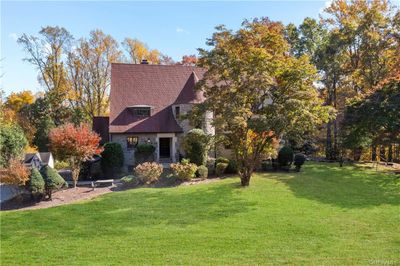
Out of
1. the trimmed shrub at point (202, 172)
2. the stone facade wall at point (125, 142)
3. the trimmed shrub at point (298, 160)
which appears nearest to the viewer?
the trimmed shrub at point (202, 172)

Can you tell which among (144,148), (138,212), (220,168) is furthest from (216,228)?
(144,148)

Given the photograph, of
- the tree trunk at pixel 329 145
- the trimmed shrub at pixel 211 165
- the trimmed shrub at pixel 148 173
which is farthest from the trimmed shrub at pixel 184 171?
the tree trunk at pixel 329 145

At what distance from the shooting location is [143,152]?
23.2 metres

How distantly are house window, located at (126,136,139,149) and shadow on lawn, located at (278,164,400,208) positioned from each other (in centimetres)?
1074

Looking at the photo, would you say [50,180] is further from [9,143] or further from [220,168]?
[220,168]

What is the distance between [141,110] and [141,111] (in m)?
0.08

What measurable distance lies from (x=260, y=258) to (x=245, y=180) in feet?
28.2

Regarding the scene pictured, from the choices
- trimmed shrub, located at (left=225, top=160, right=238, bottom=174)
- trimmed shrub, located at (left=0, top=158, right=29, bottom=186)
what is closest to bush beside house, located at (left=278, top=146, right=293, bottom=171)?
trimmed shrub, located at (left=225, top=160, right=238, bottom=174)

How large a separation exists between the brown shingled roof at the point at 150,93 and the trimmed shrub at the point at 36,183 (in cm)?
790

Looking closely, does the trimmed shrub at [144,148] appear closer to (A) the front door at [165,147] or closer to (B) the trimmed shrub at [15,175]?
(A) the front door at [165,147]

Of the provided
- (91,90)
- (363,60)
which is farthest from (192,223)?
(91,90)

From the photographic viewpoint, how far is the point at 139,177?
18.7 m

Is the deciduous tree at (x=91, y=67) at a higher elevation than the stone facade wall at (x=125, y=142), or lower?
higher

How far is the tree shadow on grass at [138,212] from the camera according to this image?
36.3ft
